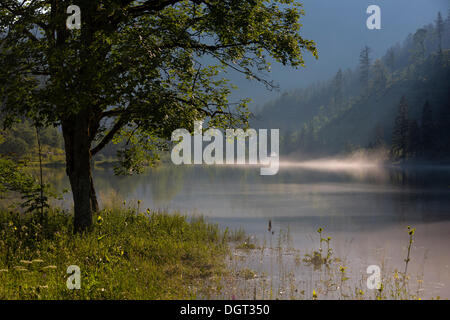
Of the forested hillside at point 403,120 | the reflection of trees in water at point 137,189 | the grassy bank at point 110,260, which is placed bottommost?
the reflection of trees in water at point 137,189

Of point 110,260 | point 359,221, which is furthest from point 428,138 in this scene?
point 110,260

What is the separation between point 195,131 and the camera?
13914 millimetres

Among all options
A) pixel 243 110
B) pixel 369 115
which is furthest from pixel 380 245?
pixel 369 115

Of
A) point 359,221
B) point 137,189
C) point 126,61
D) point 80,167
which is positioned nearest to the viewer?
point 126,61

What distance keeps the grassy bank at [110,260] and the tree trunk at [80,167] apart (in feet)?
1.89

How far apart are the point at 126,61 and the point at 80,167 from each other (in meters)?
4.58

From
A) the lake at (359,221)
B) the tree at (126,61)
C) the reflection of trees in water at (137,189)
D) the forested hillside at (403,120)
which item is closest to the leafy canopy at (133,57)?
the tree at (126,61)

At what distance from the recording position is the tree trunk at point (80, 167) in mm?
13281

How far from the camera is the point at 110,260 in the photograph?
373 inches

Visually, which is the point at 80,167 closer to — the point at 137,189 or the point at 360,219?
the point at 360,219

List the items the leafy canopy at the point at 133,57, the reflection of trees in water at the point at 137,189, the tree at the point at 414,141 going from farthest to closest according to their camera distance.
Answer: the tree at the point at 414,141 < the reflection of trees in water at the point at 137,189 < the leafy canopy at the point at 133,57

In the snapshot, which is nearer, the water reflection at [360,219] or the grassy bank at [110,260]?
the grassy bank at [110,260]

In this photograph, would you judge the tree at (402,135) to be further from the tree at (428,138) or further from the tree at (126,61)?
the tree at (126,61)
